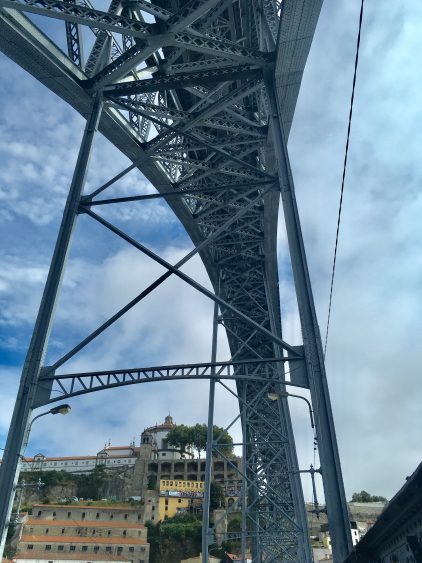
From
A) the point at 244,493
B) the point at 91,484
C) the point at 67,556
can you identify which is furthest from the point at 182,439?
the point at 244,493

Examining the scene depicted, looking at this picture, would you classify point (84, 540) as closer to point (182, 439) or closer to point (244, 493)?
point (182, 439)

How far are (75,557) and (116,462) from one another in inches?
1494

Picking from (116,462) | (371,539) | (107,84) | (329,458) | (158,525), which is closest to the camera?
(371,539)

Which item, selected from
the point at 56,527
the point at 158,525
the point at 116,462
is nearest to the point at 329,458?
the point at 56,527

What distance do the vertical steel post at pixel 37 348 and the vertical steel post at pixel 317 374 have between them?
3.66 meters

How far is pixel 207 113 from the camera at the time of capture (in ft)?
33.9

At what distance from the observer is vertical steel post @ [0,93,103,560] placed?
6.59 metres

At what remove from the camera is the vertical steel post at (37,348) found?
6.59 metres

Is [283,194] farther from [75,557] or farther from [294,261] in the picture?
[75,557]

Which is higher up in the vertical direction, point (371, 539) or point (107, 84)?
point (107, 84)

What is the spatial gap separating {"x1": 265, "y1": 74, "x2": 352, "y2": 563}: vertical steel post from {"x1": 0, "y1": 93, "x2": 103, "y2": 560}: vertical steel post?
12.0 ft

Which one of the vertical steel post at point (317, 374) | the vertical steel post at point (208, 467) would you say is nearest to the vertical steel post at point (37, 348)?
the vertical steel post at point (317, 374)

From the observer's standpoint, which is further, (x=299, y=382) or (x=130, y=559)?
(x=130, y=559)

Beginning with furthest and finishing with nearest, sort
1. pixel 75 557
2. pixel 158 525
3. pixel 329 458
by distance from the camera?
pixel 158 525, pixel 75 557, pixel 329 458
